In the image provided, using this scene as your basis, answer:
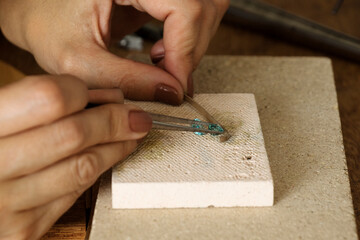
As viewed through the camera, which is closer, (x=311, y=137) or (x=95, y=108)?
(x=95, y=108)

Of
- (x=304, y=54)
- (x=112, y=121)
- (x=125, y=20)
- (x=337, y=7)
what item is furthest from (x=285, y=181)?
(x=337, y=7)

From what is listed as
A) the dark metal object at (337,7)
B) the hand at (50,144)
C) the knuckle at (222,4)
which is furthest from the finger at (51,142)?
the dark metal object at (337,7)

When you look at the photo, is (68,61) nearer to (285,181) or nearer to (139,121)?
(139,121)

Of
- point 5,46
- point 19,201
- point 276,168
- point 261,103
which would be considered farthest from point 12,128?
point 5,46

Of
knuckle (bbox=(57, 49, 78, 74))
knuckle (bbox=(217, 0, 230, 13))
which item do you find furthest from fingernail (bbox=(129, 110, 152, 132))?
knuckle (bbox=(217, 0, 230, 13))

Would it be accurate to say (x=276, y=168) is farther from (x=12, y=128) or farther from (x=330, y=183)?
(x=12, y=128)
